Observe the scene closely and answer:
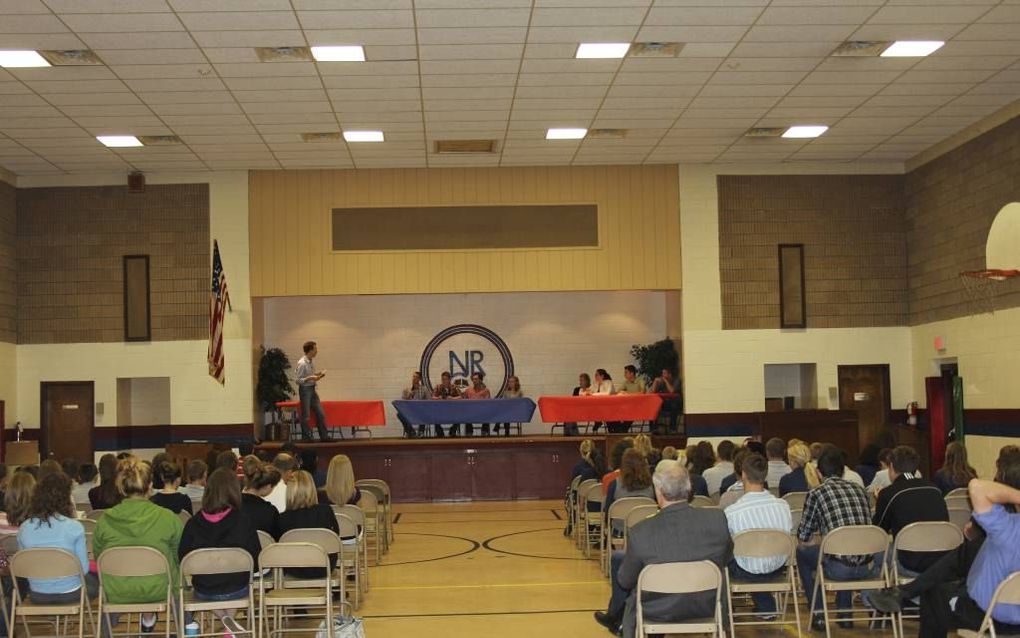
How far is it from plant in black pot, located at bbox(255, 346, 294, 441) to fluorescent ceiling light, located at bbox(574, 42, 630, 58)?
816cm

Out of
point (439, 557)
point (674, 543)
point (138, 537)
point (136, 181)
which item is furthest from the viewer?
point (136, 181)

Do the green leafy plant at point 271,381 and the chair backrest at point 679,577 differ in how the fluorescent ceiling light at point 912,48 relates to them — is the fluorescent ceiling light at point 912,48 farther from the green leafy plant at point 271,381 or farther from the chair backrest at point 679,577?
the green leafy plant at point 271,381

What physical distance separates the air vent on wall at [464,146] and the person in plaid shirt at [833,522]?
9279mm

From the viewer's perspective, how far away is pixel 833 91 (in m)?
13.2

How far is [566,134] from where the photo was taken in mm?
15062

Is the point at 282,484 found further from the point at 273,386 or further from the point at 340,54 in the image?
the point at 273,386

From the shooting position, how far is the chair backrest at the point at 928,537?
6523mm

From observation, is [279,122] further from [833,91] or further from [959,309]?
[959,309]

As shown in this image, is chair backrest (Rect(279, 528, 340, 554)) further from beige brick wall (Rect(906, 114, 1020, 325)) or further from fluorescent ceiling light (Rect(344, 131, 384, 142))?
beige brick wall (Rect(906, 114, 1020, 325))

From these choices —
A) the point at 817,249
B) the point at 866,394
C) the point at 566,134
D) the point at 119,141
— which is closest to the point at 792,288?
the point at 817,249

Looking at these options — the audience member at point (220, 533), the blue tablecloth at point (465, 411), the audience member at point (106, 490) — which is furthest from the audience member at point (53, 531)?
the blue tablecloth at point (465, 411)

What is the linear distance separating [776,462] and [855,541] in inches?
125

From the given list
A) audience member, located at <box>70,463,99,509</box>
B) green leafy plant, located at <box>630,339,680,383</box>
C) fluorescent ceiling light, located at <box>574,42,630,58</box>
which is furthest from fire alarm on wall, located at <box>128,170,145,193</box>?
green leafy plant, located at <box>630,339,680,383</box>

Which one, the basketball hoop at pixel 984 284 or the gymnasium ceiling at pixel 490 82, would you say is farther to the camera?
the basketball hoop at pixel 984 284
